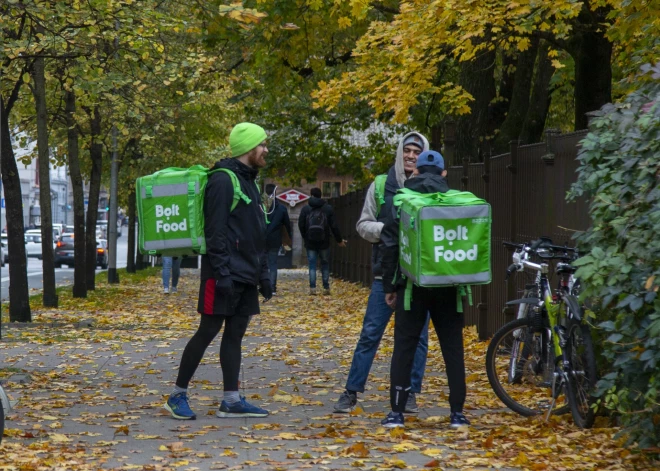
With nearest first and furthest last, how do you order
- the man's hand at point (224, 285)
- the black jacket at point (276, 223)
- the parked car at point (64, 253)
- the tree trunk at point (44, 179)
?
the man's hand at point (224, 285)
the tree trunk at point (44, 179)
the black jacket at point (276, 223)
the parked car at point (64, 253)

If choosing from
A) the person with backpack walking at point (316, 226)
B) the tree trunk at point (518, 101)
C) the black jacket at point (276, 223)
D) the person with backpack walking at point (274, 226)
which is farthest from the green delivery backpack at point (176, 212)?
the person with backpack walking at point (316, 226)

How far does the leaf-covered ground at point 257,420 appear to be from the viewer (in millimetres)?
6523

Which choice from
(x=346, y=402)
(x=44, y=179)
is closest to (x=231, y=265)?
(x=346, y=402)

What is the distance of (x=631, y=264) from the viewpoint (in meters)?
6.21

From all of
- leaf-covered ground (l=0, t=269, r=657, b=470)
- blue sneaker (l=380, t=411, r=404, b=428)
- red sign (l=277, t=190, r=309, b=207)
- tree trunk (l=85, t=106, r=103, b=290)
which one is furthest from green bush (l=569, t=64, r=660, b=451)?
red sign (l=277, t=190, r=309, b=207)

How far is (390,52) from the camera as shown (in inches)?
639

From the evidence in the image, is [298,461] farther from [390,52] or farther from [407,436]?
[390,52]

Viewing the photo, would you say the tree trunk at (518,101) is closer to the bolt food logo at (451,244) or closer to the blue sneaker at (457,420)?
the blue sneaker at (457,420)

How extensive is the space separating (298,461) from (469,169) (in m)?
7.74

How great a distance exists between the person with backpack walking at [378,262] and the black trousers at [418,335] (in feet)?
1.25

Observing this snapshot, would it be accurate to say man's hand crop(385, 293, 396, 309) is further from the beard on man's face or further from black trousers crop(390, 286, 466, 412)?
the beard on man's face

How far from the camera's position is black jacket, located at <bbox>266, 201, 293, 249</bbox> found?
21016 millimetres

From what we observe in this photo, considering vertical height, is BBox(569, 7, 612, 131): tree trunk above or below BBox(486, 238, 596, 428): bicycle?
above

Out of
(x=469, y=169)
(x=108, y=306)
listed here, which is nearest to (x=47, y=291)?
(x=108, y=306)
